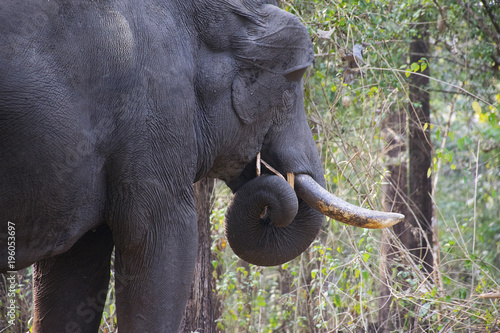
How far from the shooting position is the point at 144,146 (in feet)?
8.53

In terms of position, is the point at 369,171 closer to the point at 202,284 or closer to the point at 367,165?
the point at 367,165

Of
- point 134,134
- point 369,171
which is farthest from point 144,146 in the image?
point 369,171

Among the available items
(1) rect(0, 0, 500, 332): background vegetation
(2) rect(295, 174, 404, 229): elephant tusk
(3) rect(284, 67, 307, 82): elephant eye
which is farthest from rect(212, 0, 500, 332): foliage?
(3) rect(284, 67, 307, 82): elephant eye

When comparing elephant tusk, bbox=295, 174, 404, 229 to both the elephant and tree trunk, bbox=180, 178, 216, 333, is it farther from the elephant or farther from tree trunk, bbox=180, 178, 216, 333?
tree trunk, bbox=180, 178, 216, 333

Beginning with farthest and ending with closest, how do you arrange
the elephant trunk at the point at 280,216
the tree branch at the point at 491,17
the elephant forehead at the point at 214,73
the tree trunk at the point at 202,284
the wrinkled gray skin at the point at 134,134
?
1. the tree branch at the point at 491,17
2. the tree trunk at the point at 202,284
3. the elephant trunk at the point at 280,216
4. the elephant forehead at the point at 214,73
5. the wrinkled gray skin at the point at 134,134

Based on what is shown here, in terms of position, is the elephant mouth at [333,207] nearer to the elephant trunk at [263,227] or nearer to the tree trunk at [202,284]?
the elephant trunk at [263,227]

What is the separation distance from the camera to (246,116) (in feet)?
10.2

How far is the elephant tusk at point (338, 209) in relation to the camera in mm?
3008

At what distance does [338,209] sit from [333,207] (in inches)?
1.2

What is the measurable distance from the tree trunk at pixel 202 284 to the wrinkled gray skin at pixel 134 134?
136 cm

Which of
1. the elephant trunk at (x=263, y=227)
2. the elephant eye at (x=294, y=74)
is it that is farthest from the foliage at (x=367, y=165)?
the elephant eye at (x=294, y=74)

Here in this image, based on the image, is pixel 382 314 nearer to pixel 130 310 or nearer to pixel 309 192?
pixel 309 192

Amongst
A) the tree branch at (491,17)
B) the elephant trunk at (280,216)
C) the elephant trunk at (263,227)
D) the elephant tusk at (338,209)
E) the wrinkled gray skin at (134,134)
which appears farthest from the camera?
the tree branch at (491,17)

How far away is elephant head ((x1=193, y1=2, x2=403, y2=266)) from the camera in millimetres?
3023
